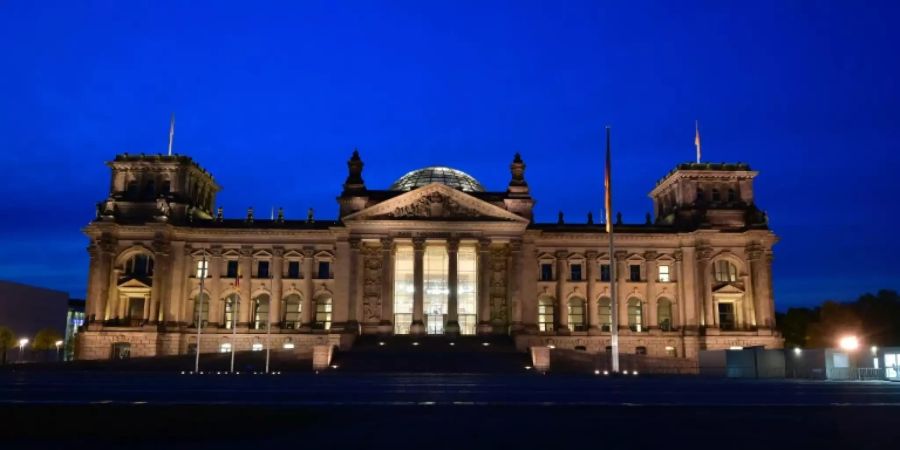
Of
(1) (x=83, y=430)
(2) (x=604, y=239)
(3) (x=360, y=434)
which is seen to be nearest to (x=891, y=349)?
(2) (x=604, y=239)

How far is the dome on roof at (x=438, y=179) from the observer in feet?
335

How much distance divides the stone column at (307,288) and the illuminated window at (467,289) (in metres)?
17.3

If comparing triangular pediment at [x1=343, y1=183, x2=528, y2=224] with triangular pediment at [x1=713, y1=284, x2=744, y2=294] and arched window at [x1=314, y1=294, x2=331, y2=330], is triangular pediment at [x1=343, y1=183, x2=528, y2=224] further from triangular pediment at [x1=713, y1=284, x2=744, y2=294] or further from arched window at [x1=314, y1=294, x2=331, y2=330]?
triangular pediment at [x1=713, y1=284, x2=744, y2=294]

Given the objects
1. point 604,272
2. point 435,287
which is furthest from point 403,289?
point 604,272

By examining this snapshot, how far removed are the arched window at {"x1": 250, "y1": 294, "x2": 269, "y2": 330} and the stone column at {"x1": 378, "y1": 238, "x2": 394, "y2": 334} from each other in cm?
1559

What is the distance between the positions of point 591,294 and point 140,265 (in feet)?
174

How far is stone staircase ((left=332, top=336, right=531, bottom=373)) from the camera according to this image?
63.2 metres

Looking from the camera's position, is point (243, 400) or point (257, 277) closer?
point (243, 400)

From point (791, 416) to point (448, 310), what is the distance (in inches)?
2525

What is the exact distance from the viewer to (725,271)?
9262 centimetres

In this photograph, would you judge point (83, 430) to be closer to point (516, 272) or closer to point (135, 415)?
point (135, 415)

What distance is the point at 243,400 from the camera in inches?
997

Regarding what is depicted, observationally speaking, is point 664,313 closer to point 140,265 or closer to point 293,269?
point 293,269

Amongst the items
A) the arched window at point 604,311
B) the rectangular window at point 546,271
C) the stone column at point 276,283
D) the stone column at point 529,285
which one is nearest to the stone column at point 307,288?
the stone column at point 276,283
